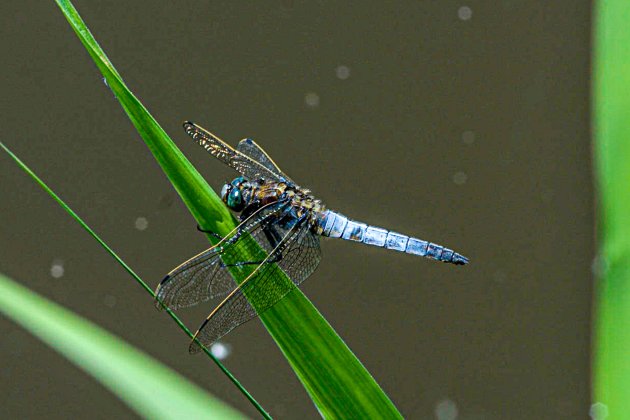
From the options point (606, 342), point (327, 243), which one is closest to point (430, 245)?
point (606, 342)

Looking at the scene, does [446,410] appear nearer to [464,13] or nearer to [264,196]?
[264,196]

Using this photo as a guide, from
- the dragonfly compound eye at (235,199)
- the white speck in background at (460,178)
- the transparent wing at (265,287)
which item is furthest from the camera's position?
the white speck in background at (460,178)

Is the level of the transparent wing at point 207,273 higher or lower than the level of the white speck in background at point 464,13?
lower

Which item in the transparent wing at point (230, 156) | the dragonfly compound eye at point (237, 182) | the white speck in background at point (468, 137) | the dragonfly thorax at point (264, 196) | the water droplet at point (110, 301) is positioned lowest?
the dragonfly thorax at point (264, 196)

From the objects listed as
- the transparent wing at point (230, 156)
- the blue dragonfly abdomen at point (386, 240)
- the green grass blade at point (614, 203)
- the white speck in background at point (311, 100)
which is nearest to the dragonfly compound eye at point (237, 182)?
the transparent wing at point (230, 156)

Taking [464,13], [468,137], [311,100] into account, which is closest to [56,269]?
[311,100]

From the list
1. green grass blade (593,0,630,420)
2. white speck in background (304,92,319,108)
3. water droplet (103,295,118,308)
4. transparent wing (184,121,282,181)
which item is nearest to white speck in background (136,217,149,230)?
water droplet (103,295,118,308)

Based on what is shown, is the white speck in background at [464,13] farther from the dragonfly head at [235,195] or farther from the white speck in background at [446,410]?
the dragonfly head at [235,195]
